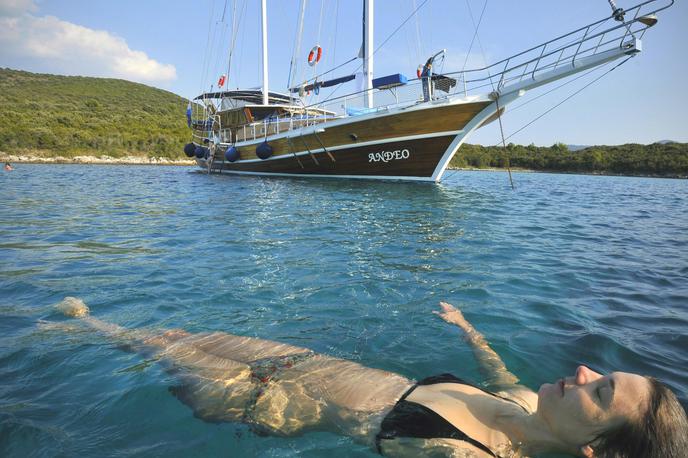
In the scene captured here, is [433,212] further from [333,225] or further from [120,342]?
[120,342]

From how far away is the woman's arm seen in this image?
2.44 metres

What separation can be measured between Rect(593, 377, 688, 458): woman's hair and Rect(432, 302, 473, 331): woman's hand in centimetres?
174

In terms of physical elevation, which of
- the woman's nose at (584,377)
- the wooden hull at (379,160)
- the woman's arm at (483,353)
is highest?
the wooden hull at (379,160)

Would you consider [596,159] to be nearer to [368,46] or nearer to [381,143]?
[368,46]

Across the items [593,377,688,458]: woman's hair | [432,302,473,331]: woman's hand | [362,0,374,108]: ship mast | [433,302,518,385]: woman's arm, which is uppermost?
[362,0,374,108]: ship mast

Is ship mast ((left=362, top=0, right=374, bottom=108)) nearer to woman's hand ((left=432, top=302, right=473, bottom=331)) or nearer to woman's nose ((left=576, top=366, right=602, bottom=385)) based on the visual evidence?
woman's hand ((left=432, top=302, right=473, bottom=331))

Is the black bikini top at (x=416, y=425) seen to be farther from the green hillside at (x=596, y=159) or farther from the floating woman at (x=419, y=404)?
the green hillside at (x=596, y=159)

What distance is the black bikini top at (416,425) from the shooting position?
168 centimetres

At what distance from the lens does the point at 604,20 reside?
9984 millimetres

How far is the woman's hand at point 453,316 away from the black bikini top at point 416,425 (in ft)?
4.14

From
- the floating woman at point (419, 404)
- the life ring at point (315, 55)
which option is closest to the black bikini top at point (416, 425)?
the floating woman at point (419, 404)

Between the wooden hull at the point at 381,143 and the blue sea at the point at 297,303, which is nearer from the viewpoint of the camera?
the blue sea at the point at 297,303

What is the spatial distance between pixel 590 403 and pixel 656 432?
19 centimetres

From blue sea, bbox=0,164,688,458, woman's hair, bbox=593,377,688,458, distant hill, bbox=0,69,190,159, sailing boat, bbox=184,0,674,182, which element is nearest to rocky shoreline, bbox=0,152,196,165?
distant hill, bbox=0,69,190,159
